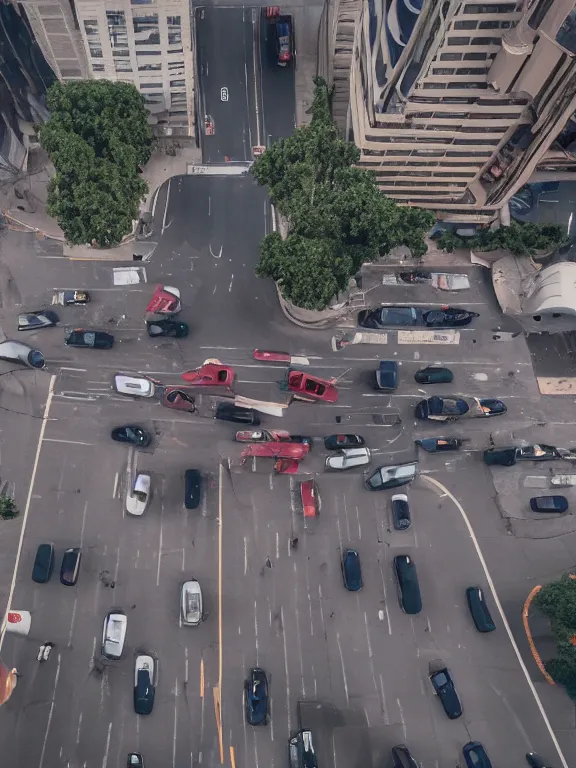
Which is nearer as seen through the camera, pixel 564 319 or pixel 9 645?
pixel 9 645

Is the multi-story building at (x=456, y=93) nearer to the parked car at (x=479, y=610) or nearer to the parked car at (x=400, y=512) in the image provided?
the parked car at (x=400, y=512)

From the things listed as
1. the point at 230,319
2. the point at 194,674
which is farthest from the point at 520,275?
the point at 194,674

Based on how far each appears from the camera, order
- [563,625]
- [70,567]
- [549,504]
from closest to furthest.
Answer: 1. [563,625]
2. [70,567]
3. [549,504]

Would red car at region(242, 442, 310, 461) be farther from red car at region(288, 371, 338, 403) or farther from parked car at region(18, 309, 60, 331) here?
parked car at region(18, 309, 60, 331)

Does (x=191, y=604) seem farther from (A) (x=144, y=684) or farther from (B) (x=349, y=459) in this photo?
(B) (x=349, y=459)

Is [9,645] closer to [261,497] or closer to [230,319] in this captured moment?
[261,497]

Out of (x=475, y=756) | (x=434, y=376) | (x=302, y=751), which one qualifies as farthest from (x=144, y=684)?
(x=434, y=376)
